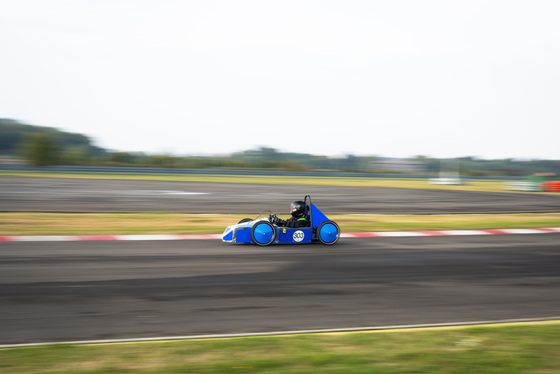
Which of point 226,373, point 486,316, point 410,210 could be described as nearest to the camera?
point 226,373

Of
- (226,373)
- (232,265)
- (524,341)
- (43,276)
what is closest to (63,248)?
(43,276)

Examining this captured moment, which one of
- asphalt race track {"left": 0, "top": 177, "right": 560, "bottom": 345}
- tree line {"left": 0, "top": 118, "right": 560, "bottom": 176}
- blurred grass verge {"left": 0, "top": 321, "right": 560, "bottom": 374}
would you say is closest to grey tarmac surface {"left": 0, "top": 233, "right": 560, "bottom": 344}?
asphalt race track {"left": 0, "top": 177, "right": 560, "bottom": 345}

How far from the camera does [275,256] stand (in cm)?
894

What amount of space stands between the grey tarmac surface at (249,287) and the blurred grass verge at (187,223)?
1.98 m

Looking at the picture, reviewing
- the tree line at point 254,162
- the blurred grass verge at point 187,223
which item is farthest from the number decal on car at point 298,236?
the tree line at point 254,162

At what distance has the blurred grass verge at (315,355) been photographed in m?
3.83

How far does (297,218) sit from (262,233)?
2.82 ft

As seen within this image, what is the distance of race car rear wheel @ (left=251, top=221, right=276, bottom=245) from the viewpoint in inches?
390

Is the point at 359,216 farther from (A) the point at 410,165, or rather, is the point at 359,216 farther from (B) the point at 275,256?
(A) the point at 410,165

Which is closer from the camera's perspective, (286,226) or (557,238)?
(286,226)

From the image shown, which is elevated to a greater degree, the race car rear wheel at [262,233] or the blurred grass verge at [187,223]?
the race car rear wheel at [262,233]

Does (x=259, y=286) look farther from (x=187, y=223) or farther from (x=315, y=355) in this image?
(x=187, y=223)

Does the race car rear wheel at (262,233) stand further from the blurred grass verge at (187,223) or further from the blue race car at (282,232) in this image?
the blurred grass verge at (187,223)

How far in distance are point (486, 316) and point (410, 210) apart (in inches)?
545
